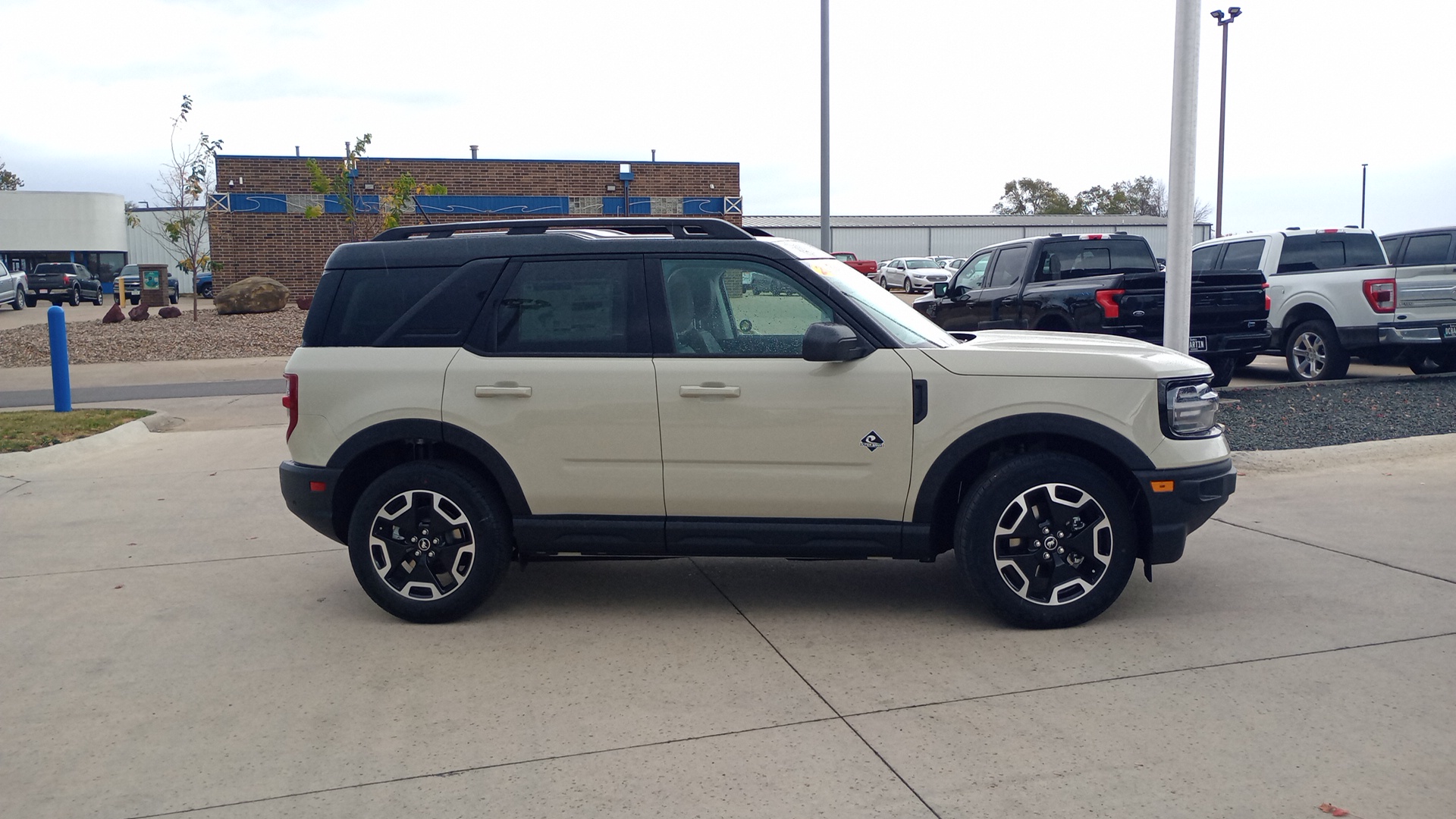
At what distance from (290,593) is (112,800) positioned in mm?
2430

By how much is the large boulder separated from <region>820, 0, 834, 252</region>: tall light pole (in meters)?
17.3

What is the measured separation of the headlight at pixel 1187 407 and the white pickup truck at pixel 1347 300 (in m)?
8.99

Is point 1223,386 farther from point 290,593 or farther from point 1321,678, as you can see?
point 290,593

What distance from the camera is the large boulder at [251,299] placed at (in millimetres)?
26531

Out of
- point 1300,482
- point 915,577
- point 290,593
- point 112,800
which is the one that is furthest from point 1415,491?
point 112,800

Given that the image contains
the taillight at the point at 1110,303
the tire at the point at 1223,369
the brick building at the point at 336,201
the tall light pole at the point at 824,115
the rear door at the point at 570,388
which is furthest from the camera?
the brick building at the point at 336,201

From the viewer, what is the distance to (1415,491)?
7.70m

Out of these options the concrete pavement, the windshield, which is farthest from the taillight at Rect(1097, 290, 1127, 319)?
the windshield

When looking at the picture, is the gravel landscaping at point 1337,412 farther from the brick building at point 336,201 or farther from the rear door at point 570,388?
the brick building at point 336,201

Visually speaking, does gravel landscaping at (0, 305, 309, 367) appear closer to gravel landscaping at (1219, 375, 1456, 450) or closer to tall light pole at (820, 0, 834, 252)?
tall light pole at (820, 0, 834, 252)

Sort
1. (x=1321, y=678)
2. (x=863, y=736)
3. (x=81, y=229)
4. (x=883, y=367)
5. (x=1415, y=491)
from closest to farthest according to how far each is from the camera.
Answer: (x=863, y=736), (x=1321, y=678), (x=883, y=367), (x=1415, y=491), (x=81, y=229)

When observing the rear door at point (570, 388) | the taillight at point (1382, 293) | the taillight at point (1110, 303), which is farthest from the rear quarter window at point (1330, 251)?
the rear door at point (570, 388)

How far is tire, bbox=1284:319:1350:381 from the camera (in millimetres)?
13359

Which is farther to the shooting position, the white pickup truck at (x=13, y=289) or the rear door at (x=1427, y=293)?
the white pickup truck at (x=13, y=289)
